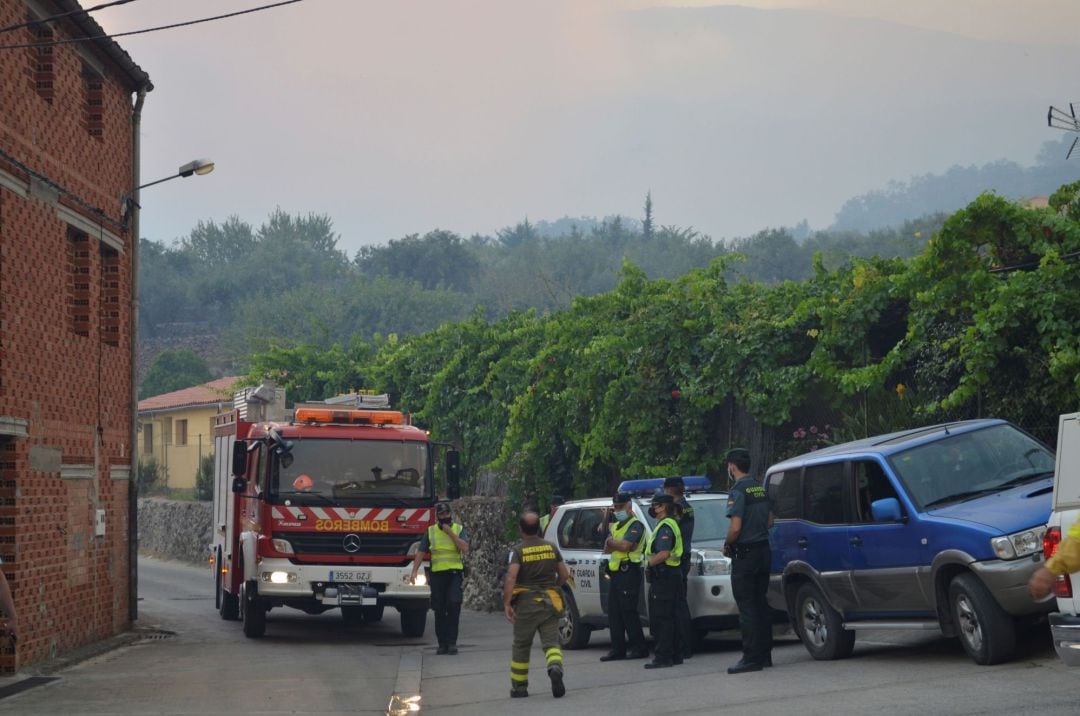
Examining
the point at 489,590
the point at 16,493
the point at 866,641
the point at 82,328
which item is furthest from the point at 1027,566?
the point at 489,590

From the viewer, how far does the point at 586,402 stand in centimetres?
2378

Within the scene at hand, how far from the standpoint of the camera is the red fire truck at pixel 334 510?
1833 centimetres

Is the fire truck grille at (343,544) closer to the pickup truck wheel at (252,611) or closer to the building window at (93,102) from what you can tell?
the pickup truck wheel at (252,611)

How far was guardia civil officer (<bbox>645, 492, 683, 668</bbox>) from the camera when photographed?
552 inches

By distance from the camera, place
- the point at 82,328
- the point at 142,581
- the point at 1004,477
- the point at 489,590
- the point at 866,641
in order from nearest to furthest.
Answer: the point at 1004,477, the point at 866,641, the point at 82,328, the point at 489,590, the point at 142,581

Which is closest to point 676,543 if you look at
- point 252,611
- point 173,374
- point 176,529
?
point 252,611

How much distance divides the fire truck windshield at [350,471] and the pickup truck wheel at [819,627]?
6755mm

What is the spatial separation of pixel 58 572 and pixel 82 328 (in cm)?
330

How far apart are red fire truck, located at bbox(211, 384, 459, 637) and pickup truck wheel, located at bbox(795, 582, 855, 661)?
5968mm

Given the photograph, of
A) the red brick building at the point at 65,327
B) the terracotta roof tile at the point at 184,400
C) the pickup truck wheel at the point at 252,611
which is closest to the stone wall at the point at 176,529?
the terracotta roof tile at the point at 184,400

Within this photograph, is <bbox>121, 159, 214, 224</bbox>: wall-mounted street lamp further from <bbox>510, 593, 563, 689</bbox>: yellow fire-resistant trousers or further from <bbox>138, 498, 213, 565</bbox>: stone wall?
<bbox>138, 498, 213, 565</bbox>: stone wall

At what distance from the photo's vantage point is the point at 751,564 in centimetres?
1308

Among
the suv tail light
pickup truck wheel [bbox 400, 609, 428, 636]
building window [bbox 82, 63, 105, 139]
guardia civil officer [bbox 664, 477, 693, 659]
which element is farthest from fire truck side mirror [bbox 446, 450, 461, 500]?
the suv tail light

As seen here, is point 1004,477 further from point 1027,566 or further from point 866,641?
point 866,641
